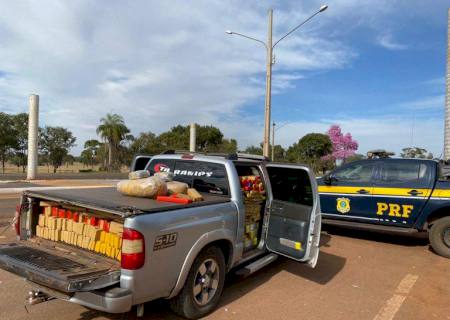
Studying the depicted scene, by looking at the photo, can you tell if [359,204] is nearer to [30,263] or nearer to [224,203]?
[224,203]

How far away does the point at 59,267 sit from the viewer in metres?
3.45

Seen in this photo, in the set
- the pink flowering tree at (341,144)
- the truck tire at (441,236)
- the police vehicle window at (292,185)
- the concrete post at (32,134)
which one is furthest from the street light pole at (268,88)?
the pink flowering tree at (341,144)

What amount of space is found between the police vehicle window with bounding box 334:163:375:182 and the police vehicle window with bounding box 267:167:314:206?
3.11 metres

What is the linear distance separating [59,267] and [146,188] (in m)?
1.20

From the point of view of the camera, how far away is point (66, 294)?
329cm

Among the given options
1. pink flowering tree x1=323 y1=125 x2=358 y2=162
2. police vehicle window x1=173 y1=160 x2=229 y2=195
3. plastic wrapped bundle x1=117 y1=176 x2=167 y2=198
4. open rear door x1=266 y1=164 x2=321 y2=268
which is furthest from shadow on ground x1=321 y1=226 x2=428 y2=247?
pink flowering tree x1=323 y1=125 x2=358 y2=162

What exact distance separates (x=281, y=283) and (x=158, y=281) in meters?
2.47

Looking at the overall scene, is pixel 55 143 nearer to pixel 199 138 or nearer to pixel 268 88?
pixel 199 138

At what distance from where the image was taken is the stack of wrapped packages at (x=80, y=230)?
369 centimetres

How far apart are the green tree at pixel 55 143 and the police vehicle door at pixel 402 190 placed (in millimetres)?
54700

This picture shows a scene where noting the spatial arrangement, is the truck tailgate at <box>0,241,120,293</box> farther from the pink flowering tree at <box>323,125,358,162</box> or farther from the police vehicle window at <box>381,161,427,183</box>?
the pink flowering tree at <box>323,125,358,162</box>

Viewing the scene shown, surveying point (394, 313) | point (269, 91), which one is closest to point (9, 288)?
point (394, 313)

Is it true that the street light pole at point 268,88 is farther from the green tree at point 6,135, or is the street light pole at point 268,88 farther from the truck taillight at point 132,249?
the green tree at point 6,135

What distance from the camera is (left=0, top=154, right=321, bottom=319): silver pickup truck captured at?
3.24m
